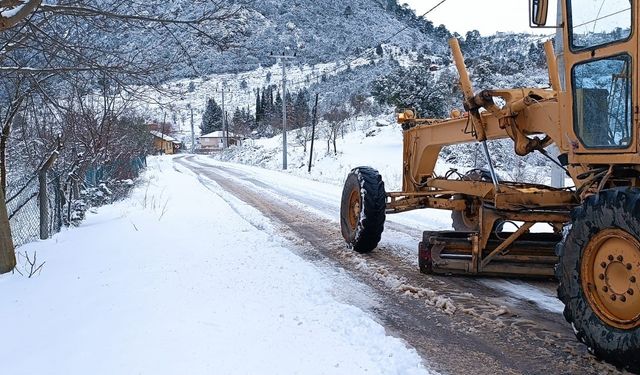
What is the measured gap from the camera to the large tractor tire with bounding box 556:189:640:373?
329 centimetres

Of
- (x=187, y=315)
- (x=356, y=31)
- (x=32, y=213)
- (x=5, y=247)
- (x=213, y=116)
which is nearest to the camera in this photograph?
(x=187, y=315)

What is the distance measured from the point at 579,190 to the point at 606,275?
110cm

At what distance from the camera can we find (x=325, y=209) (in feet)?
41.8

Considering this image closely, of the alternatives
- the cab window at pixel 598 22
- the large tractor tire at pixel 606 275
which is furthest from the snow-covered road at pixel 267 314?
the cab window at pixel 598 22

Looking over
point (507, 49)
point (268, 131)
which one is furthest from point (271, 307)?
point (268, 131)

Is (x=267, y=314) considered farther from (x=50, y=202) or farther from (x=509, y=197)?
(x=50, y=202)

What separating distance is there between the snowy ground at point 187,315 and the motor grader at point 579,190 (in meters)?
1.14

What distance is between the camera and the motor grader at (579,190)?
11.2 feet

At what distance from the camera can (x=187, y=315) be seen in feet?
15.3

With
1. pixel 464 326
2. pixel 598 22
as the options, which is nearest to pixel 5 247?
pixel 464 326

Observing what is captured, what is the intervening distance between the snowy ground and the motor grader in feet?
3.75

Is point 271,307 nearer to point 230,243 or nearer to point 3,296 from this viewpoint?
point 3,296

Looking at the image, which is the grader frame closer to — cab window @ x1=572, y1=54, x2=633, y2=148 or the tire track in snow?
the tire track in snow

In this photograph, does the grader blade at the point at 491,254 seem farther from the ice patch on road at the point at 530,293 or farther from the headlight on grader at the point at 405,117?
the headlight on grader at the point at 405,117
